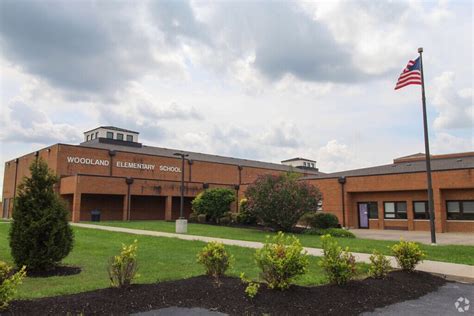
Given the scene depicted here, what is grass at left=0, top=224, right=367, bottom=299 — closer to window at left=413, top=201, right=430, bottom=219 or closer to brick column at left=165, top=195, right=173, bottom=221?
window at left=413, top=201, right=430, bottom=219

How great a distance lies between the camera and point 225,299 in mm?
6574

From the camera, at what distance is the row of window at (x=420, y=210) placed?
87.4 feet

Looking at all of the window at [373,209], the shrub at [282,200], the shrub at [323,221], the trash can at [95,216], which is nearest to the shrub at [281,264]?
the shrub at [282,200]

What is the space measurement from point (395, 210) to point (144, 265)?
24.4m

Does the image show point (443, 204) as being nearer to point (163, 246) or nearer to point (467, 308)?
point (163, 246)

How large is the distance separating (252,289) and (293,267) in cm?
82

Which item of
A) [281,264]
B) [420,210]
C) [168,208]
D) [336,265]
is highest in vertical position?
[168,208]

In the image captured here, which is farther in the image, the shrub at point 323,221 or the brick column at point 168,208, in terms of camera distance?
the brick column at point 168,208

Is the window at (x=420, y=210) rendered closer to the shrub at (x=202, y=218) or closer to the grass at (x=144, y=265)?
the shrub at (x=202, y=218)

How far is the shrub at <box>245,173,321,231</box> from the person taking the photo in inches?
900

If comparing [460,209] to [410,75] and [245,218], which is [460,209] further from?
[245,218]

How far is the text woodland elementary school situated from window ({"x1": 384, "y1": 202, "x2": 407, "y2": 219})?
71 mm

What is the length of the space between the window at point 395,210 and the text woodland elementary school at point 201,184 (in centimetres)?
7

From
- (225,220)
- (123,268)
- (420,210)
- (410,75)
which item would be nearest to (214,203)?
(225,220)
